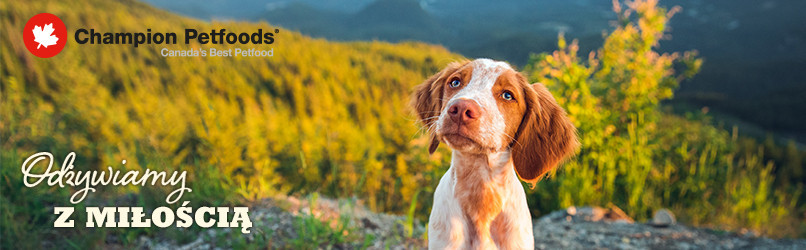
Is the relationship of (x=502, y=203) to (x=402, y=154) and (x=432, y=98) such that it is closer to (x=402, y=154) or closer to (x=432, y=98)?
(x=432, y=98)

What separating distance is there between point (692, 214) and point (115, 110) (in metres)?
10.2

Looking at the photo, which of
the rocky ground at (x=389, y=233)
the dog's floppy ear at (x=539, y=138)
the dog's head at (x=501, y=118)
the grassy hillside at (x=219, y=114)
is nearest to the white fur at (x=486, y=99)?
the dog's head at (x=501, y=118)

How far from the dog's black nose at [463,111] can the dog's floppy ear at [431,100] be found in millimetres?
329

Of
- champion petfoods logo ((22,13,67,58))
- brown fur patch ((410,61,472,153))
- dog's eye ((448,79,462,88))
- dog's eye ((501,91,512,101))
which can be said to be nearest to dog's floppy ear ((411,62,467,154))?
brown fur patch ((410,61,472,153))

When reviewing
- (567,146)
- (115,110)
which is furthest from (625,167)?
(115,110)

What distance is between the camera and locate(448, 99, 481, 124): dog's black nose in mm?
1778

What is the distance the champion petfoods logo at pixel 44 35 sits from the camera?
172 inches

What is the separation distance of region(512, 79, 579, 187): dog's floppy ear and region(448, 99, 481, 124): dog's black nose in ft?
1.25

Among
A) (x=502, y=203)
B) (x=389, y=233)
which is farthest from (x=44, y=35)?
(x=502, y=203)

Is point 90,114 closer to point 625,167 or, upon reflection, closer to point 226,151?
point 226,151

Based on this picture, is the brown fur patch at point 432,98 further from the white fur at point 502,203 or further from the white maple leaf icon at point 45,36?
the white maple leaf icon at point 45,36

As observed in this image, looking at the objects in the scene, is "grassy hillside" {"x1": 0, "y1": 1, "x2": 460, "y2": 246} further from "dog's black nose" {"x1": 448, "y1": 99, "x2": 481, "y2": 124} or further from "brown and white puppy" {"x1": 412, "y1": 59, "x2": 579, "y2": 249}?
"dog's black nose" {"x1": 448, "y1": 99, "x2": 481, "y2": 124}

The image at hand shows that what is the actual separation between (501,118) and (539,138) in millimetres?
283

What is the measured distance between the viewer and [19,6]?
513 inches
